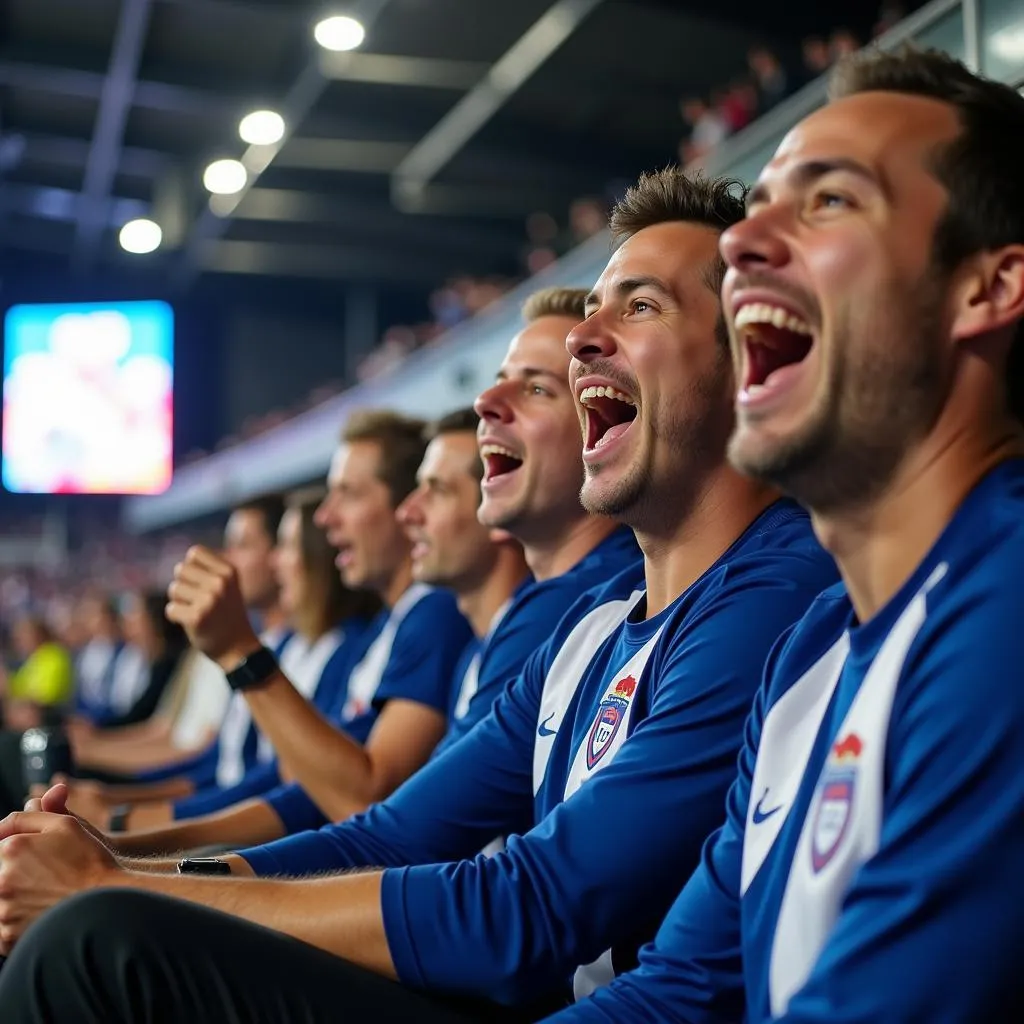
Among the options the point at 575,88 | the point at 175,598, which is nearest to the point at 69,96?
the point at 575,88

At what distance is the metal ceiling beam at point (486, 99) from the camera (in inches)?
377

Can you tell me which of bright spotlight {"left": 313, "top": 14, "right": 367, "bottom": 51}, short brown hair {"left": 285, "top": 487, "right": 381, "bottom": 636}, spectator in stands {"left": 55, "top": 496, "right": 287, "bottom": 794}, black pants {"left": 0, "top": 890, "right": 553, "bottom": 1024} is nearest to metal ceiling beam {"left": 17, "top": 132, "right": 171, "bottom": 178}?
bright spotlight {"left": 313, "top": 14, "right": 367, "bottom": 51}

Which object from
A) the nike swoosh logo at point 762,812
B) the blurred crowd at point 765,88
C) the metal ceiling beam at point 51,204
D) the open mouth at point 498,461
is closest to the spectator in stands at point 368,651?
the open mouth at point 498,461

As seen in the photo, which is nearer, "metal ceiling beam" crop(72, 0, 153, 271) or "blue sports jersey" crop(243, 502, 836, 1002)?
"blue sports jersey" crop(243, 502, 836, 1002)

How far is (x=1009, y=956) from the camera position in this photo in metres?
0.93

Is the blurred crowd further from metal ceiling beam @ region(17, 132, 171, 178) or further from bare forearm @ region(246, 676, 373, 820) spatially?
metal ceiling beam @ region(17, 132, 171, 178)

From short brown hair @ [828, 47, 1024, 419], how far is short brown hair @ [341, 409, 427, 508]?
2.66 meters

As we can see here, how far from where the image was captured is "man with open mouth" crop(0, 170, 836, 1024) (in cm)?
135

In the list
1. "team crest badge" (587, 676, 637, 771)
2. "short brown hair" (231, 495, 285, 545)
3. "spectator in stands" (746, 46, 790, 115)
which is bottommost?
"team crest badge" (587, 676, 637, 771)

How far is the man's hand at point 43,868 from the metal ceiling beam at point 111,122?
29.7 feet

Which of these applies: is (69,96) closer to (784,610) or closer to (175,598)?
(175,598)

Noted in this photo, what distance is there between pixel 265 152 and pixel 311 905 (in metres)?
11.8

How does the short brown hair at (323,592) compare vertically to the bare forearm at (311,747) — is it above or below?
above

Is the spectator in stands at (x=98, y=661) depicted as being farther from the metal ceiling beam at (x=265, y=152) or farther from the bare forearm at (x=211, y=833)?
the bare forearm at (x=211, y=833)
